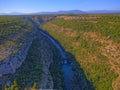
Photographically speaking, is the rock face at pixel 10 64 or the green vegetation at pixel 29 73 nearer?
the green vegetation at pixel 29 73

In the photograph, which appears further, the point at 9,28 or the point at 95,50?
the point at 9,28

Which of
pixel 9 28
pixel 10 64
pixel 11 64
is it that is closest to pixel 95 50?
pixel 11 64

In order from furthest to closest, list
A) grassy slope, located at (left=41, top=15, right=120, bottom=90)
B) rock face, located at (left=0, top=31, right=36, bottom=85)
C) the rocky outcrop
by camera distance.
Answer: grassy slope, located at (left=41, top=15, right=120, bottom=90), the rocky outcrop, rock face, located at (left=0, top=31, right=36, bottom=85)

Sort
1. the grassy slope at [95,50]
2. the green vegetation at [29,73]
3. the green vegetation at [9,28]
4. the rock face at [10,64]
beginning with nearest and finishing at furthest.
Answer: the green vegetation at [29,73] < the rock face at [10,64] < the grassy slope at [95,50] < the green vegetation at [9,28]

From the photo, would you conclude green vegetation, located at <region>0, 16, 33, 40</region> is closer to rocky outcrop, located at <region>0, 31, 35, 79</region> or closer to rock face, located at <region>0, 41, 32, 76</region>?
rocky outcrop, located at <region>0, 31, 35, 79</region>

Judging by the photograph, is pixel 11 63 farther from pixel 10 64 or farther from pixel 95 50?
pixel 95 50

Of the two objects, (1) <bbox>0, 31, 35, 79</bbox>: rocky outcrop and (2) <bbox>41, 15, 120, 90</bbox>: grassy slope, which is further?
(2) <bbox>41, 15, 120, 90</bbox>: grassy slope

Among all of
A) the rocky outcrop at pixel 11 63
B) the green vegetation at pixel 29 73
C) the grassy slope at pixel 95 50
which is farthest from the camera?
the grassy slope at pixel 95 50

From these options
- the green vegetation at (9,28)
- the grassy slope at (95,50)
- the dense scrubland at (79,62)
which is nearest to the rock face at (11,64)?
the dense scrubland at (79,62)

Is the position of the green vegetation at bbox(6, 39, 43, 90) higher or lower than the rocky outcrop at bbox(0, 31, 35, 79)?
lower

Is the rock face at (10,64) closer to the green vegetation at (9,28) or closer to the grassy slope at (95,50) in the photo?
the green vegetation at (9,28)

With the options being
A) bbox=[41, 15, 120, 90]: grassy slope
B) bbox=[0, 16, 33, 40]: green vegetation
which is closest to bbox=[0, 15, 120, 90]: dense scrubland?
bbox=[41, 15, 120, 90]: grassy slope

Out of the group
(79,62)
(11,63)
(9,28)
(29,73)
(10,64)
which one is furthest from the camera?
(9,28)
